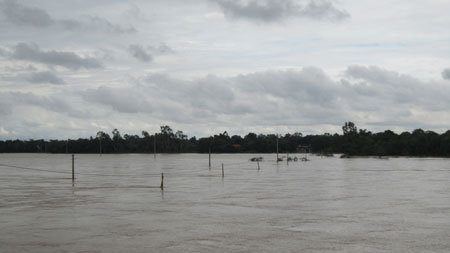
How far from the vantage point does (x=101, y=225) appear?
76.6 feet

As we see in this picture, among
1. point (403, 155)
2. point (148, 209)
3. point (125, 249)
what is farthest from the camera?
point (403, 155)

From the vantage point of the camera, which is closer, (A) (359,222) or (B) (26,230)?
(B) (26,230)

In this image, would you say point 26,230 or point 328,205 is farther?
point 328,205

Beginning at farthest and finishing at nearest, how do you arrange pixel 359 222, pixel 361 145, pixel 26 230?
pixel 361 145, pixel 359 222, pixel 26 230

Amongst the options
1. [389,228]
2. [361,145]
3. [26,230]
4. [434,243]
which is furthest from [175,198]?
[361,145]

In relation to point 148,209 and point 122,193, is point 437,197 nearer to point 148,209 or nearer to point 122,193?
point 148,209

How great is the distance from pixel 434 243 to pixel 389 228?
3.34 meters

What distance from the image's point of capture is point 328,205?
31031 millimetres

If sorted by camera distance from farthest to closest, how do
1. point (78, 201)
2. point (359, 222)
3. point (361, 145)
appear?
point (361, 145), point (78, 201), point (359, 222)

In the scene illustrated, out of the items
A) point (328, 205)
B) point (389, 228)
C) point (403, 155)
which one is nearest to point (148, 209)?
point (328, 205)

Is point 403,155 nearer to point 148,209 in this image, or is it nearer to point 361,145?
point 361,145

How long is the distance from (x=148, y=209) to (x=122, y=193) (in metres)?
10.7

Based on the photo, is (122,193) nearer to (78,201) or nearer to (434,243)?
(78,201)

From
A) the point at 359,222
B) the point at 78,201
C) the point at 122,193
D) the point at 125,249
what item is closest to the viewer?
the point at 125,249
